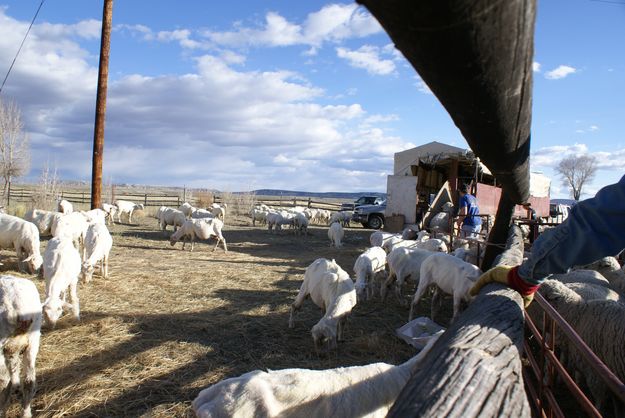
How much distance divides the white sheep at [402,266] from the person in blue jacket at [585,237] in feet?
26.3

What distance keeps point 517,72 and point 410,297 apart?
1040cm

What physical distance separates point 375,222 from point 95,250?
23.3 meters

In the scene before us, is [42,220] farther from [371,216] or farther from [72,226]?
[371,216]

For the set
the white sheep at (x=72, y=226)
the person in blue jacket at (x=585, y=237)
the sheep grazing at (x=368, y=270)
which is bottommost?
the sheep grazing at (x=368, y=270)

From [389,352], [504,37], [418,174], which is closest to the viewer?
[504,37]

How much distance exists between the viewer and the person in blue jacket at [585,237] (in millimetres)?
1532

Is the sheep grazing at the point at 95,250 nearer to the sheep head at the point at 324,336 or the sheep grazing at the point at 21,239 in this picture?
the sheep grazing at the point at 21,239

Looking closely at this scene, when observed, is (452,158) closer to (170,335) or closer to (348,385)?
(170,335)

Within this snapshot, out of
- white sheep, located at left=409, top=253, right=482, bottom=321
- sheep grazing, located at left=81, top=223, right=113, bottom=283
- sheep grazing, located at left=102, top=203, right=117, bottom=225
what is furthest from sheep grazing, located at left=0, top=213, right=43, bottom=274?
sheep grazing, located at left=102, top=203, right=117, bottom=225

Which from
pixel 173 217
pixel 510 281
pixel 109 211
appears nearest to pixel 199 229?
pixel 173 217

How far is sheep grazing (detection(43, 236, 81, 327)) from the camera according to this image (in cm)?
628

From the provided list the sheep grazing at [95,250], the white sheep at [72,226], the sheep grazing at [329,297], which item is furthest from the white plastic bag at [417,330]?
the white sheep at [72,226]

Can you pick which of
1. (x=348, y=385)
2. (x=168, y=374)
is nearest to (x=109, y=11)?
(x=168, y=374)

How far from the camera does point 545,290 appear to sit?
5.89 meters
